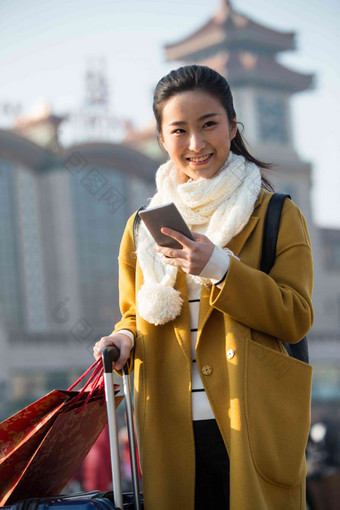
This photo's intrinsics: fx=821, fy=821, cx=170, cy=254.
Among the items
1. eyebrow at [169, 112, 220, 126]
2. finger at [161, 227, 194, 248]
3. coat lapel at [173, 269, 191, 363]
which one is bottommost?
coat lapel at [173, 269, 191, 363]

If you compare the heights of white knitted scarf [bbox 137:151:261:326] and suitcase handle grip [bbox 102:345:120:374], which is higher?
white knitted scarf [bbox 137:151:261:326]

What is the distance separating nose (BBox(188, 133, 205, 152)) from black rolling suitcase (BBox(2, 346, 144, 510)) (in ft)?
1.60

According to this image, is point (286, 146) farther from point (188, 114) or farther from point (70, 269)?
point (188, 114)

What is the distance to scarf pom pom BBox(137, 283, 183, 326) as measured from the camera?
1.81 m

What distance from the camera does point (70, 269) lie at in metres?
31.0

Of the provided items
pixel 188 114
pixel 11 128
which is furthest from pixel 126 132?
pixel 188 114

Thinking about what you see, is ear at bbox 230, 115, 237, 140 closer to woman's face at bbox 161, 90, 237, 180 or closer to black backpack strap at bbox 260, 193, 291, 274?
woman's face at bbox 161, 90, 237, 180

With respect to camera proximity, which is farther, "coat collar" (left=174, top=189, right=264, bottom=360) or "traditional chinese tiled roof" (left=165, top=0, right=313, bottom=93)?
"traditional chinese tiled roof" (left=165, top=0, right=313, bottom=93)

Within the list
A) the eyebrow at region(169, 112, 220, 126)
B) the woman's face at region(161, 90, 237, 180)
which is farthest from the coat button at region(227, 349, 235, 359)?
the eyebrow at region(169, 112, 220, 126)

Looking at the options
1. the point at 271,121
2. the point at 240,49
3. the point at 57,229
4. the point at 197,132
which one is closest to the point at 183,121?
the point at 197,132

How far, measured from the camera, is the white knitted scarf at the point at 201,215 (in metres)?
1.82

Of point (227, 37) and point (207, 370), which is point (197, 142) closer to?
point (207, 370)

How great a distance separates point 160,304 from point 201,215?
237mm

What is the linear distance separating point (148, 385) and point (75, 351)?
2549 cm
